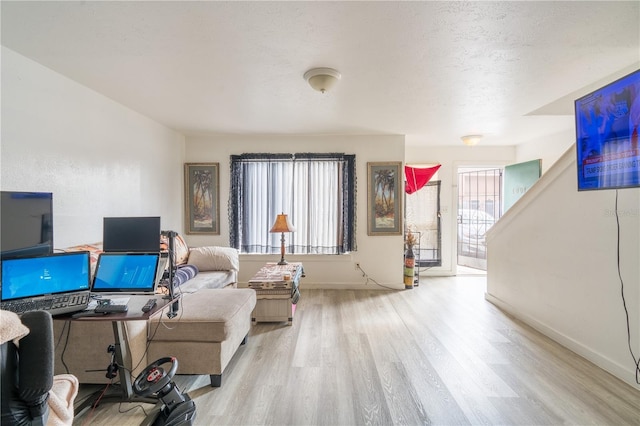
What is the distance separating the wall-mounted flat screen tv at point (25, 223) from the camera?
179cm

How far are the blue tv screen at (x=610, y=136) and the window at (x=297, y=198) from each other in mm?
2738

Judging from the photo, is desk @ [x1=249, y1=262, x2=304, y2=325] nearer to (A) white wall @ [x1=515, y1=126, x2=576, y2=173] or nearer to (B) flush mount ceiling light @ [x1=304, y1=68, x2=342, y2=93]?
(B) flush mount ceiling light @ [x1=304, y1=68, x2=342, y2=93]

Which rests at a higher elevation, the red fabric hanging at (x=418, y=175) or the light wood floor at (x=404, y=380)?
the red fabric hanging at (x=418, y=175)

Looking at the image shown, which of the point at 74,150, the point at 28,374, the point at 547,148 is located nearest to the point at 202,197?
the point at 74,150

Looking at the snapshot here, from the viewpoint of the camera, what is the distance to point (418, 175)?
16.7ft

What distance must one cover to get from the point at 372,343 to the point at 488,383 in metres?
0.96

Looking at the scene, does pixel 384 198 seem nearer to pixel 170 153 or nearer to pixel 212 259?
pixel 212 259

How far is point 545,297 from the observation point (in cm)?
286

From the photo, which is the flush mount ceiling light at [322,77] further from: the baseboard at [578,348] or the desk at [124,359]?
the baseboard at [578,348]

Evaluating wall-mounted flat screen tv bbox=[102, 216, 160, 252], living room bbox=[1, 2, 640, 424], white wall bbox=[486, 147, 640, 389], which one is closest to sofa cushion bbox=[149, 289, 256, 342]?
wall-mounted flat screen tv bbox=[102, 216, 160, 252]

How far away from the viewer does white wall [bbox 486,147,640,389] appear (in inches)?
81.7

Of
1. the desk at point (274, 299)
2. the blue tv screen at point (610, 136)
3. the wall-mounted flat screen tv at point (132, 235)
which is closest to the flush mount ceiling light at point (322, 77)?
the wall-mounted flat screen tv at point (132, 235)

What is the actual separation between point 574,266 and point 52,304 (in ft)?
13.0

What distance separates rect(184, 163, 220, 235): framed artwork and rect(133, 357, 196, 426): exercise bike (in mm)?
3037
